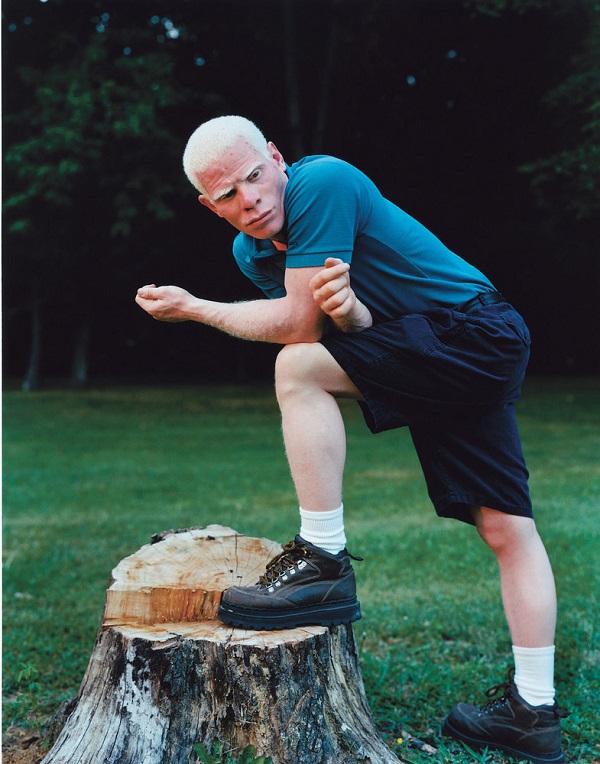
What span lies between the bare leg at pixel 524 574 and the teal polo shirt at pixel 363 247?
2.45 ft

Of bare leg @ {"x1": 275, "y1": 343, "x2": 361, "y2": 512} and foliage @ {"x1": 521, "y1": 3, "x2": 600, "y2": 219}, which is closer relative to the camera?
bare leg @ {"x1": 275, "y1": 343, "x2": 361, "y2": 512}

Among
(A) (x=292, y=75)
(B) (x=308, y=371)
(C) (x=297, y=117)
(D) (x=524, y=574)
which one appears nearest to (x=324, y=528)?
(B) (x=308, y=371)

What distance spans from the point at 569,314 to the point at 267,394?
840cm

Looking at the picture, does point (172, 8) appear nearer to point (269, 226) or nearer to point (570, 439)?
point (570, 439)

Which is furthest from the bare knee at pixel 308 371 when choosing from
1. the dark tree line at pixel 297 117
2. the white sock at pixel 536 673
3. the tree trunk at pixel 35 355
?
the tree trunk at pixel 35 355

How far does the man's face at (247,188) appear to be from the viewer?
102 inches

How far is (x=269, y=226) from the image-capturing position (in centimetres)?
266

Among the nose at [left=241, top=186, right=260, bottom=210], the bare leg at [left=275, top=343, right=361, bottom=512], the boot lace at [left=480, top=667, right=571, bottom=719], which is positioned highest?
the nose at [left=241, top=186, right=260, bottom=210]

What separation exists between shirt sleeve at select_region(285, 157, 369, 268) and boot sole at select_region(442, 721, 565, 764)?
175 centimetres

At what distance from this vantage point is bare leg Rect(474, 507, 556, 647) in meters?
2.87

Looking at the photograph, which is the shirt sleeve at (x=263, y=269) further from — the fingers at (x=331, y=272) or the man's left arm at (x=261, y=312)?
the fingers at (x=331, y=272)

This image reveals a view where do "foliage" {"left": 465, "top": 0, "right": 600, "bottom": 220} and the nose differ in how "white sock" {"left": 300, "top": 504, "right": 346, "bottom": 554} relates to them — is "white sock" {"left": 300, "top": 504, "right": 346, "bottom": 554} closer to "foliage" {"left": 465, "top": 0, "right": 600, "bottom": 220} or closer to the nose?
the nose

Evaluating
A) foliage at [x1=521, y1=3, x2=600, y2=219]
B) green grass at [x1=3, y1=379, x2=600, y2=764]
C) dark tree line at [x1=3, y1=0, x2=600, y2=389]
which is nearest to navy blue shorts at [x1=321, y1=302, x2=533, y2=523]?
green grass at [x1=3, y1=379, x2=600, y2=764]

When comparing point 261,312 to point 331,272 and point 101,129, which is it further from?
point 101,129
